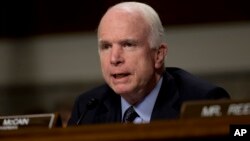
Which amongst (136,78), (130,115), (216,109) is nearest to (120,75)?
(136,78)

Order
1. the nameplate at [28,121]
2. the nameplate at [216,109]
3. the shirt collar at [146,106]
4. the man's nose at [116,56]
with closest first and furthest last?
the nameplate at [216,109]
the nameplate at [28,121]
the man's nose at [116,56]
the shirt collar at [146,106]

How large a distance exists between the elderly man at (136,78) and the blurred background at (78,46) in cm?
204

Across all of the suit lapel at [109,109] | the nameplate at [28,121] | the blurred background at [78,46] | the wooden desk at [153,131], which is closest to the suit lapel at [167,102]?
the suit lapel at [109,109]

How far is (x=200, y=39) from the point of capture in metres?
4.15

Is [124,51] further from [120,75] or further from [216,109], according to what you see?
[216,109]

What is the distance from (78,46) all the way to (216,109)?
309 centimetres

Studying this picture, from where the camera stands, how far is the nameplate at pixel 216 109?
1.34m

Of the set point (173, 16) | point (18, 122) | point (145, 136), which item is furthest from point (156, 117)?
point (173, 16)

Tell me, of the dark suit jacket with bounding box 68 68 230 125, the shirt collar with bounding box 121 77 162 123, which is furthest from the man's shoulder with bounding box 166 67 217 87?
the shirt collar with bounding box 121 77 162 123

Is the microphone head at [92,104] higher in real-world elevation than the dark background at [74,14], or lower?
higher

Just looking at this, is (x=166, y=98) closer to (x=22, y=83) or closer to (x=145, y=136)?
(x=145, y=136)

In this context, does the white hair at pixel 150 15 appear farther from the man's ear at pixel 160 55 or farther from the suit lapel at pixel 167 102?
the suit lapel at pixel 167 102

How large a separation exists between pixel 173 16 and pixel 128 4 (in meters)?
2.20

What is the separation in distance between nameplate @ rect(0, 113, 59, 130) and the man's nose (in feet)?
1.19
